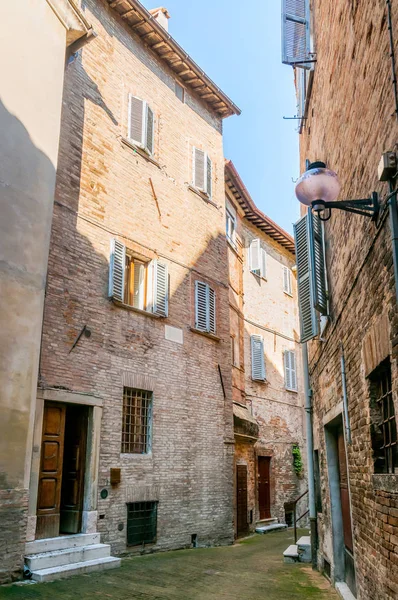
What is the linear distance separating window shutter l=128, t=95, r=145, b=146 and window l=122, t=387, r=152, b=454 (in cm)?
577

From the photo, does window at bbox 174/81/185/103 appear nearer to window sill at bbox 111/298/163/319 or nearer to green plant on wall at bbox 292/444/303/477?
window sill at bbox 111/298/163/319

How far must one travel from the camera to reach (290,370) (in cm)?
2125

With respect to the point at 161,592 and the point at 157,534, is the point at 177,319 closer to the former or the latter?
the point at 157,534

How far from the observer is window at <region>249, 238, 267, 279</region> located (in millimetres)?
20062

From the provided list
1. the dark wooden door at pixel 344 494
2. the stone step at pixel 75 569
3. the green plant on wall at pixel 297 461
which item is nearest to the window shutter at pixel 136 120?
the dark wooden door at pixel 344 494

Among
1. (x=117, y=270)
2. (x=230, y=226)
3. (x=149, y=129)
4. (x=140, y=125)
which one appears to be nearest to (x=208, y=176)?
(x=149, y=129)

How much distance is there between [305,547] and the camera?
1084 centimetres

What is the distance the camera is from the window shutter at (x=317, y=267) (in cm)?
779

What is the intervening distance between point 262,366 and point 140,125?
31.0 ft

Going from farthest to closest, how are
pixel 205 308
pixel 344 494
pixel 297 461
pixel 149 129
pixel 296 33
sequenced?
pixel 297 461 < pixel 205 308 < pixel 149 129 < pixel 296 33 < pixel 344 494

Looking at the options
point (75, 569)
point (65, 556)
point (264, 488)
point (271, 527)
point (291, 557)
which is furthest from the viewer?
point (264, 488)

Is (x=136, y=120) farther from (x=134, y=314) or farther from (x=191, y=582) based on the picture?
(x=191, y=582)

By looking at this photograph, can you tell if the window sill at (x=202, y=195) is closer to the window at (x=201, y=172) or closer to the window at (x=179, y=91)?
the window at (x=201, y=172)

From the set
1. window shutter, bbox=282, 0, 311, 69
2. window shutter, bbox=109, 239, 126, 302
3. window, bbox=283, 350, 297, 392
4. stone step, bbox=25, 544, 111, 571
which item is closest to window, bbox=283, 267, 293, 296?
window, bbox=283, 350, 297, 392
